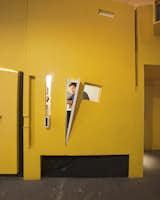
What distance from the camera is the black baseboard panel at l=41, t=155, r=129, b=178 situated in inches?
144

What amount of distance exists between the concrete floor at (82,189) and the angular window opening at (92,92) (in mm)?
1454

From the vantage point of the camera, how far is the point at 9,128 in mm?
3617

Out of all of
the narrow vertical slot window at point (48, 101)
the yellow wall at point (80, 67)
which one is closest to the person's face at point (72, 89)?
the yellow wall at point (80, 67)

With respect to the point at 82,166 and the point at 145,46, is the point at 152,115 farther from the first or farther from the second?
the point at 82,166

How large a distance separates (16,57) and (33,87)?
0.65m

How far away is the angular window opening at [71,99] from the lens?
3.56 m

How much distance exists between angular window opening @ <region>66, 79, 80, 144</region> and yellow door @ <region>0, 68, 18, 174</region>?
36.6 inches

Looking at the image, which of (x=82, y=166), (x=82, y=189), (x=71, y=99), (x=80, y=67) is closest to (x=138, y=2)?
(x=80, y=67)

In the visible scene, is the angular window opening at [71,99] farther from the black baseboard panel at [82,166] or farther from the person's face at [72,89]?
the black baseboard panel at [82,166]

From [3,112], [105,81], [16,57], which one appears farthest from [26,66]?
[105,81]

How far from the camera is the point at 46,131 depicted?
11.7 ft

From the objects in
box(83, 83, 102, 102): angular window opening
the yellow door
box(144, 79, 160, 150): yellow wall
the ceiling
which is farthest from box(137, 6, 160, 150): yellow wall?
box(144, 79, 160, 150): yellow wall

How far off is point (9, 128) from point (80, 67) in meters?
1.69

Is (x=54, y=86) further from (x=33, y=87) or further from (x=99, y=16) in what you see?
(x=99, y=16)
